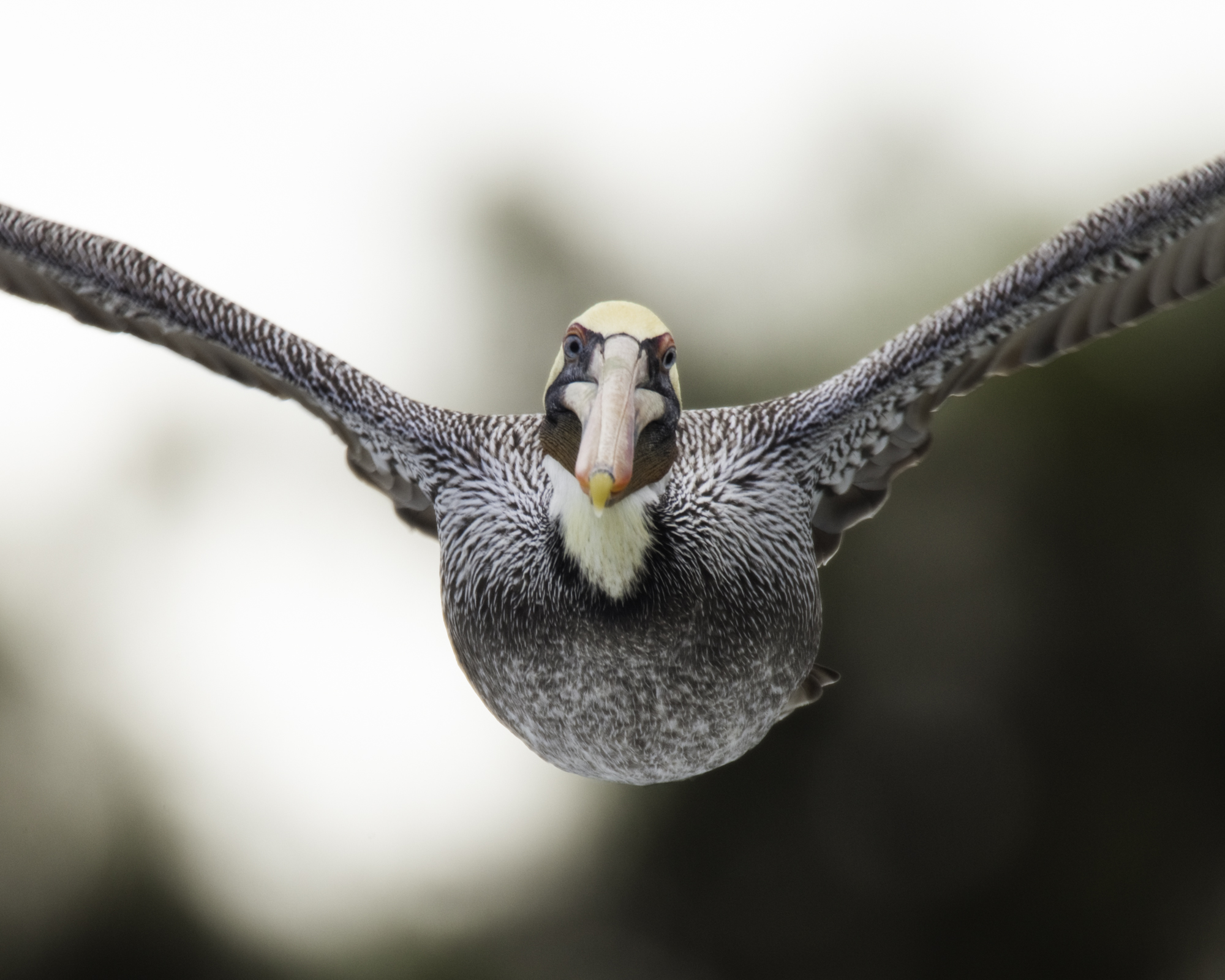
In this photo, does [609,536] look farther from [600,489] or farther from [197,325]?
[197,325]

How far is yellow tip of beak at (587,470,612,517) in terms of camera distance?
22.6 feet

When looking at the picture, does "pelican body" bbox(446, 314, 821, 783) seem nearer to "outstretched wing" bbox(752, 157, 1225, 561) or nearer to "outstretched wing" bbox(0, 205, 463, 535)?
"outstretched wing" bbox(752, 157, 1225, 561)

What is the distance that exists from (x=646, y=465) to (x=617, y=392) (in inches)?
24.8

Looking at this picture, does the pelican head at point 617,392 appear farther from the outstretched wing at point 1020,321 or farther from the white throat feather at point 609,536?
the outstretched wing at point 1020,321

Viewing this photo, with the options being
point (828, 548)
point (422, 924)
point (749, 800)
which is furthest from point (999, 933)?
point (828, 548)

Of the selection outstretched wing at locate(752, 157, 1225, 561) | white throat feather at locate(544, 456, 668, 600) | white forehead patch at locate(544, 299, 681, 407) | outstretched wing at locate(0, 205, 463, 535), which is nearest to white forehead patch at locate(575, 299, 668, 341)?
white forehead patch at locate(544, 299, 681, 407)

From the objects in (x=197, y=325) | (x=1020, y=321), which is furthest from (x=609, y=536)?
(x=197, y=325)

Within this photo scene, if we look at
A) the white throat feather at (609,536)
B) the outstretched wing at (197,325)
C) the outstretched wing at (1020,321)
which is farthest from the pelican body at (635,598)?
the outstretched wing at (197,325)

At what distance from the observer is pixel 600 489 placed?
6.90m

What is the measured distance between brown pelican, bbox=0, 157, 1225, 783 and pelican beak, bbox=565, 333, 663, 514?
1 cm

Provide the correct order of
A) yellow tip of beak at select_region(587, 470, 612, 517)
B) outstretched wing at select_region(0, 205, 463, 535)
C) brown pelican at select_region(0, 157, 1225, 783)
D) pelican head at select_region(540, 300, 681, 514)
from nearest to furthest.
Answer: yellow tip of beak at select_region(587, 470, 612, 517) < pelican head at select_region(540, 300, 681, 514) < brown pelican at select_region(0, 157, 1225, 783) < outstretched wing at select_region(0, 205, 463, 535)

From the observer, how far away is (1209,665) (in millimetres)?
23312

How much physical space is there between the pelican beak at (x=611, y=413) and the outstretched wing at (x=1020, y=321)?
7.12 ft

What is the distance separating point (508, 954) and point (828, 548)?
16029mm
